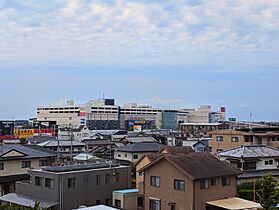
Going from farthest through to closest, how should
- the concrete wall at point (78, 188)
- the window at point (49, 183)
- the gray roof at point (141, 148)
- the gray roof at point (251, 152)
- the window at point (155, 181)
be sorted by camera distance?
the gray roof at point (141, 148)
the gray roof at point (251, 152)
the window at point (49, 183)
the concrete wall at point (78, 188)
the window at point (155, 181)

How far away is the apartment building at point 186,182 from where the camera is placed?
22.3 meters

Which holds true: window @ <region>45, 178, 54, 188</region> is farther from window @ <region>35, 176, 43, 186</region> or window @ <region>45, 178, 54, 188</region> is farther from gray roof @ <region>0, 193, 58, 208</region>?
gray roof @ <region>0, 193, 58, 208</region>

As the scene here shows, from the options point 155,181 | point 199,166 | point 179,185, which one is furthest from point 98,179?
point 199,166

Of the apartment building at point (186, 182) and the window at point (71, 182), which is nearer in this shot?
the apartment building at point (186, 182)

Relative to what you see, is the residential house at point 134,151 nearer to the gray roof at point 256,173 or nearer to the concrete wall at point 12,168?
the concrete wall at point 12,168

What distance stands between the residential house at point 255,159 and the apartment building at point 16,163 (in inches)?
588

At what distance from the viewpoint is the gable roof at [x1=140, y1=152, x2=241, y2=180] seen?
22406 millimetres

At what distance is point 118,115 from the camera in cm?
17225

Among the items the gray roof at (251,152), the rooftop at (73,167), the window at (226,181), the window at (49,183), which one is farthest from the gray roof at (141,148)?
the window at (226,181)

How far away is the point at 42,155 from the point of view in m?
35.2

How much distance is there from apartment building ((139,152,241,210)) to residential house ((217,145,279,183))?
27.9ft

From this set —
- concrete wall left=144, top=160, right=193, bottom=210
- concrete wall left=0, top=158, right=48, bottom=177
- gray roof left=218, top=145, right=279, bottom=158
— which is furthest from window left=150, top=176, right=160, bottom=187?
concrete wall left=0, top=158, right=48, bottom=177

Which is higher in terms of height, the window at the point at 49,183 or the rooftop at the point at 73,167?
the rooftop at the point at 73,167

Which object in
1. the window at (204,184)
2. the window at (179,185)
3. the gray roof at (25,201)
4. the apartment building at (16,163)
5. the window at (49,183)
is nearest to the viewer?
the window at (204,184)
